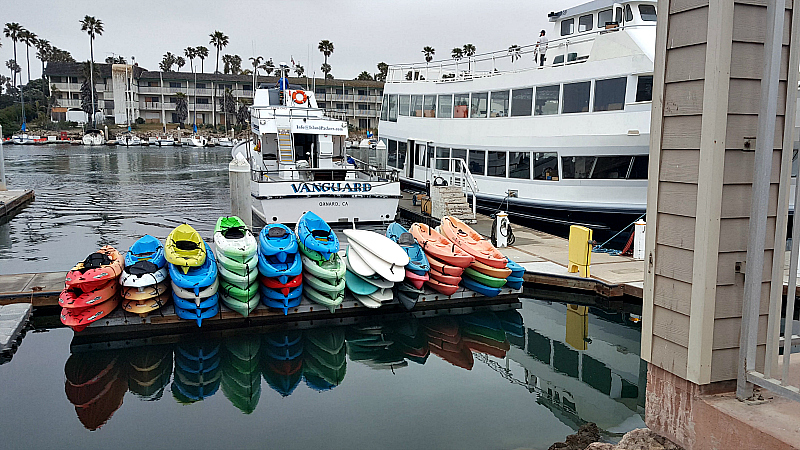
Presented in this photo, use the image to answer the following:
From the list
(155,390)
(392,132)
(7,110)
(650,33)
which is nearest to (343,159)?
(392,132)

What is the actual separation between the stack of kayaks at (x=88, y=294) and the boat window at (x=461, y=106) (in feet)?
47.9

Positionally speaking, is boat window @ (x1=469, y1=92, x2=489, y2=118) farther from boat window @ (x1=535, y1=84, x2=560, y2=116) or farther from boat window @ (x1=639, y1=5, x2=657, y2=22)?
boat window @ (x1=639, y1=5, x2=657, y2=22)

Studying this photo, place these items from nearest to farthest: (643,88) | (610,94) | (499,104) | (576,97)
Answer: (643,88) → (610,94) → (576,97) → (499,104)

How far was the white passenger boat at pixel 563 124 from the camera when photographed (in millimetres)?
15648

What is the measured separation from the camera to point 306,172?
64.7 feet

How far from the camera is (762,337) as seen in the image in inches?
156

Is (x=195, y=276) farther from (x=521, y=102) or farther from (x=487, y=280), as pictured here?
(x=521, y=102)

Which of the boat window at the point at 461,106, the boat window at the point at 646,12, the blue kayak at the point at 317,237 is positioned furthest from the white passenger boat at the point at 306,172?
the boat window at the point at 646,12

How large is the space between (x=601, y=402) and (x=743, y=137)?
5717mm

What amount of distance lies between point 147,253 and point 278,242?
2470mm

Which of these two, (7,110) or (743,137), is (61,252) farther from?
(7,110)

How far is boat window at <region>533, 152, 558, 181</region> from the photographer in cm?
1755

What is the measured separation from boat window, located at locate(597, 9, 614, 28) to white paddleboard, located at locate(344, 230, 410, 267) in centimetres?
1167

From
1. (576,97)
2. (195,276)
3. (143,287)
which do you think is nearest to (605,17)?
(576,97)
